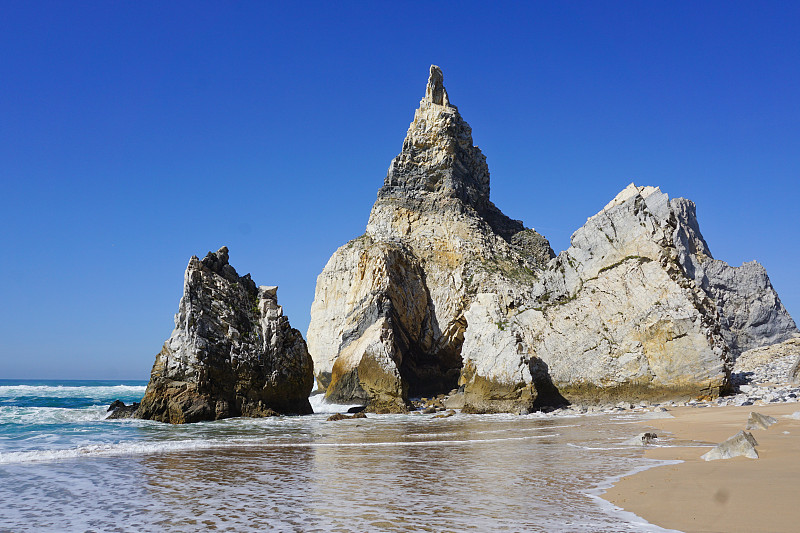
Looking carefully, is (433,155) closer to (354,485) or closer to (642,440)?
(642,440)

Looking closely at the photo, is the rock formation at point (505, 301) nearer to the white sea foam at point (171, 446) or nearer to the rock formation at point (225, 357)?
the rock formation at point (225, 357)

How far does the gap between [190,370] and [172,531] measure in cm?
1525

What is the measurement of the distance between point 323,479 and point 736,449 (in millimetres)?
6259

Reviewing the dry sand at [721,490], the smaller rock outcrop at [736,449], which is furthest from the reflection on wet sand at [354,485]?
the smaller rock outcrop at [736,449]

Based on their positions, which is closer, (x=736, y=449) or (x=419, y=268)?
(x=736, y=449)

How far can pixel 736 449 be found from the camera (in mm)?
8742

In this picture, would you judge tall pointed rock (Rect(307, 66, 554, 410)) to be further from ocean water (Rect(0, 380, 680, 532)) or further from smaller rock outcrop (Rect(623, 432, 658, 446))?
smaller rock outcrop (Rect(623, 432, 658, 446))

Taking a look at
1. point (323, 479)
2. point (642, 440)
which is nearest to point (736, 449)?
point (642, 440)

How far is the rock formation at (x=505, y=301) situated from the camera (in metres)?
22.1

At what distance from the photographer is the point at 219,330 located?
21719 mm

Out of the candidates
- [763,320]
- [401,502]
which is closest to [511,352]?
[401,502]

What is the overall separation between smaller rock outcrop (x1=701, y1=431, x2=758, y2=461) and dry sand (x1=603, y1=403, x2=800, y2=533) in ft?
0.42

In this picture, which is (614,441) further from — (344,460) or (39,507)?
(39,507)

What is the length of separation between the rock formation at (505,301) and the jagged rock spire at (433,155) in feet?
0.32
